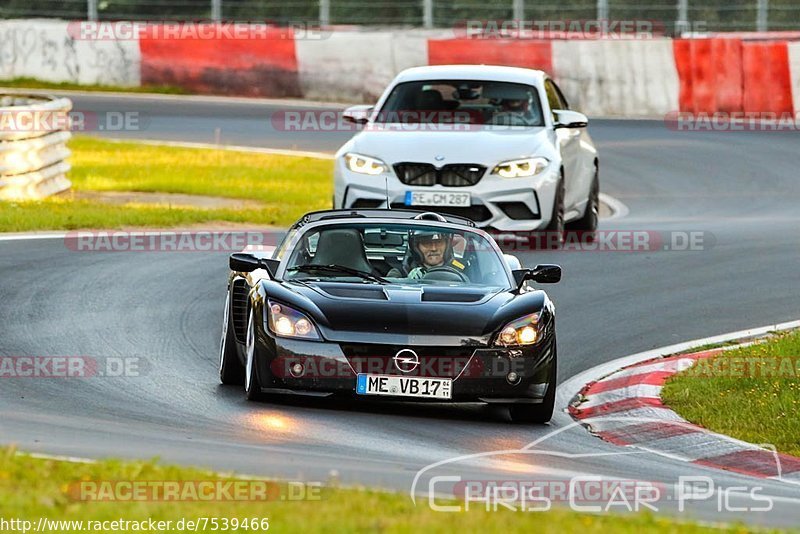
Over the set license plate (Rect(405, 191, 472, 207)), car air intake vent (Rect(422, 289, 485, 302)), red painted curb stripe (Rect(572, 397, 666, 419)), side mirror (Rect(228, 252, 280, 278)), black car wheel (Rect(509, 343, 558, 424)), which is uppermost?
side mirror (Rect(228, 252, 280, 278))

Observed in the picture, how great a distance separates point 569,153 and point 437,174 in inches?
75.9

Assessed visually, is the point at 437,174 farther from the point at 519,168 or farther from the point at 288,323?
the point at 288,323

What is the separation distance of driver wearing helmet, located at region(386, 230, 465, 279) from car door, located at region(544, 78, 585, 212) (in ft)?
20.0

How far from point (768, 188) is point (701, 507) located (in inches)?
624

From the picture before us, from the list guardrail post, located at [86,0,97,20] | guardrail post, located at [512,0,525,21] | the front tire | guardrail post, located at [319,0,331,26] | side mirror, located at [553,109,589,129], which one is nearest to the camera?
the front tire

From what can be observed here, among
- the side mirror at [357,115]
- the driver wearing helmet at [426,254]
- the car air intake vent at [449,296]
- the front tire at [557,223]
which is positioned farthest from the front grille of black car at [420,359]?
the side mirror at [357,115]

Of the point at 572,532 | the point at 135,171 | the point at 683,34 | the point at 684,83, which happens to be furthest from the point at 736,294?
the point at 683,34

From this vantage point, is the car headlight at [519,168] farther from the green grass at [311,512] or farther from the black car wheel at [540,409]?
the green grass at [311,512]

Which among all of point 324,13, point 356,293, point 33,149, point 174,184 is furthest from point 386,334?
point 324,13

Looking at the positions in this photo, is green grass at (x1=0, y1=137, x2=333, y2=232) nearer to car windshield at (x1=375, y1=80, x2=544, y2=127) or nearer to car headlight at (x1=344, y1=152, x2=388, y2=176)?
car windshield at (x1=375, y1=80, x2=544, y2=127)

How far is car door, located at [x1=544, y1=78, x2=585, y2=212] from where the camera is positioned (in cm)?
1683

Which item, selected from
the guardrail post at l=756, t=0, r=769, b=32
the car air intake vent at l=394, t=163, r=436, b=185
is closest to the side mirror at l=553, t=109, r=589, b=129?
the car air intake vent at l=394, t=163, r=436, b=185

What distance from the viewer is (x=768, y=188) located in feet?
73.9

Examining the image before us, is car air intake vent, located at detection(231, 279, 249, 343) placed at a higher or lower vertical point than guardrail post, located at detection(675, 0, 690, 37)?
lower
